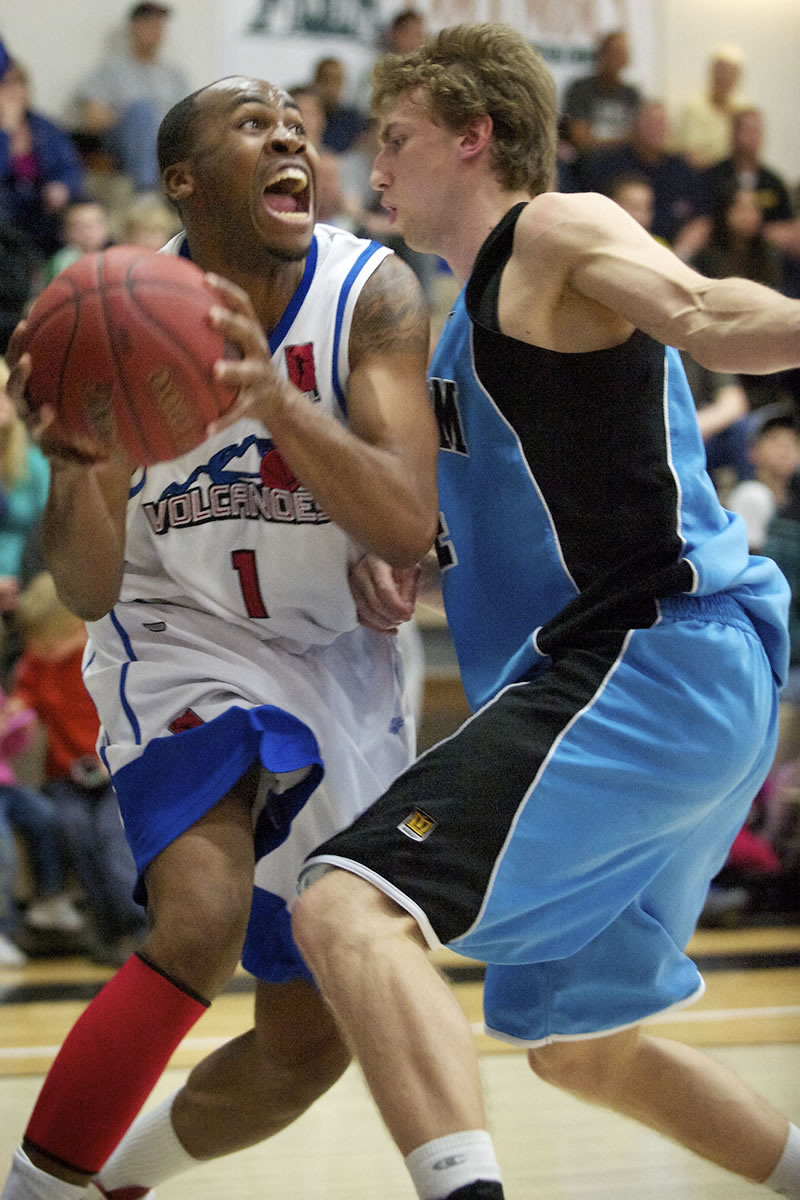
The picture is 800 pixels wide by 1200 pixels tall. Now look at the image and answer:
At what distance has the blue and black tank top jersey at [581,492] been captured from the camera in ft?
7.90

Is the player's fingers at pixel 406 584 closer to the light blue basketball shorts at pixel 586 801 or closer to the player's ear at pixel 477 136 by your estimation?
the light blue basketball shorts at pixel 586 801

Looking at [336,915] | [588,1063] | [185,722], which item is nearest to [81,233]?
[185,722]

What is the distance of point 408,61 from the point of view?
282 cm

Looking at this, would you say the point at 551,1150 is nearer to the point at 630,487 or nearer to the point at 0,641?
the point at 630,487

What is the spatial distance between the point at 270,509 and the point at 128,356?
0.51 m

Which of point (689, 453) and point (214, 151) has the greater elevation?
point (214, 151)

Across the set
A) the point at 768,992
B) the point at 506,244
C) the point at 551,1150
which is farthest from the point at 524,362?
the point at 768,992

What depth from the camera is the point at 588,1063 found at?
2750 millimetres

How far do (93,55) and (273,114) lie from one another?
864 centimetres

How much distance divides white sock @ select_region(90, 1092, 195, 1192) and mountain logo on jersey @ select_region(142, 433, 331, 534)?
119 cm

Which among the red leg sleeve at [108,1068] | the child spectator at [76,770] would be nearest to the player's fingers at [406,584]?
the red leg sleeve at [108,1068]

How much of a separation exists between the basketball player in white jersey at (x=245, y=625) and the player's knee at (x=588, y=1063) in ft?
1.39

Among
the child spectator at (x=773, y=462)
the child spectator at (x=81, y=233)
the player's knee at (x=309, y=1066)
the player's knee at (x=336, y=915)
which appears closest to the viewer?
the player's knee at (x=336, y=915)

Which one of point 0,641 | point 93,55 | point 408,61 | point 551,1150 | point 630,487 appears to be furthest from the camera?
point 93,55
